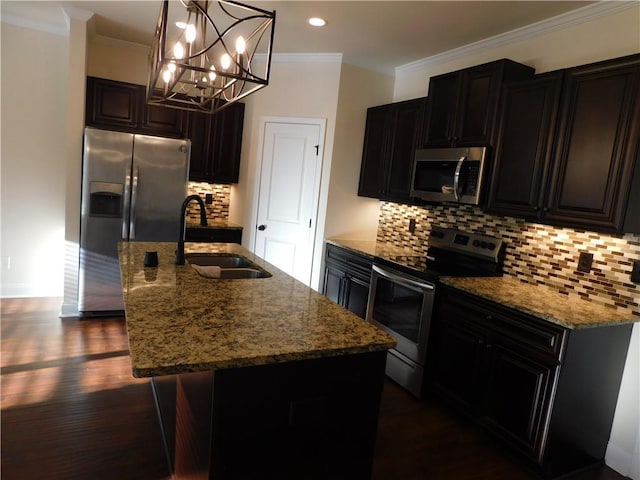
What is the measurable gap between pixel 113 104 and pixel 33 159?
3.25 feet

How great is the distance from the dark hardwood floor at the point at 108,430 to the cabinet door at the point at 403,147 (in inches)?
65.9

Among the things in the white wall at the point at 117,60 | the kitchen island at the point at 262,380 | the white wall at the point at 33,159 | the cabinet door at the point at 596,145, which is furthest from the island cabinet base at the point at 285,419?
the white wall at the point at 117,60

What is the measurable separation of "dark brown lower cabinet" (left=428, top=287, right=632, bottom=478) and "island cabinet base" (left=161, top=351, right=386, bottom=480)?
3.72 feet

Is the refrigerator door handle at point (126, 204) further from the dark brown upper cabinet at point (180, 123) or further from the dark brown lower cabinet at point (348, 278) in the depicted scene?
the dark brown lower cabinet at point (348, 278)

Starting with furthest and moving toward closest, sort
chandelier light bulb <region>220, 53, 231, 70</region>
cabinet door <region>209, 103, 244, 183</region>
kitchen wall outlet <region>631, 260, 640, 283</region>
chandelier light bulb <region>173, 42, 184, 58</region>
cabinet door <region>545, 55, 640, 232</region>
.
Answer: cabinet door <region>209, 103, 244, 183</region> → kitchen wall outlet <region>631, 260, 640, 283</region> → cabinet door <region>545, 55, 640, 232</region> → chandelier light bulb <region>220, 53, 231, 70</region> → chandelier light bulb <region>173, 42, 184, 58</region>

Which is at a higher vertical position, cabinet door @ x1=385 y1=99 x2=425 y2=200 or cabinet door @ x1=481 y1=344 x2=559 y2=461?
cabinet door @ x1=385 y1=99 x2=425 y2=200

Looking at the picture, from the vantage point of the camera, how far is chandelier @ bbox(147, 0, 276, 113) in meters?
1.69

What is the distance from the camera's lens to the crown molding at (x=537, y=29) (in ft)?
8.21

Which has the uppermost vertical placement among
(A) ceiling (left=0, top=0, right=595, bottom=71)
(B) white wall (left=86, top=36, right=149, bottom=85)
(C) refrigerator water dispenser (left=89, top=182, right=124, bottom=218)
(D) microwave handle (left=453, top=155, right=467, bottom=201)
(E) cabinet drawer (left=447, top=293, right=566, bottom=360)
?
(A) ceiling (left=0, top=0, right=595, bottom=71)

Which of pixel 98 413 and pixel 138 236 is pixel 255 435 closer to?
pixel 98 413

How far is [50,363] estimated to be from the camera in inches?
117

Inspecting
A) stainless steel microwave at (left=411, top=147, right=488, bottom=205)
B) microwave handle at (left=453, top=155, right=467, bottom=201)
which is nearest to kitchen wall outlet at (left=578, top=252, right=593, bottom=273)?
stainless steel microwave at (left=411, top=147, right=488, bottom=205)

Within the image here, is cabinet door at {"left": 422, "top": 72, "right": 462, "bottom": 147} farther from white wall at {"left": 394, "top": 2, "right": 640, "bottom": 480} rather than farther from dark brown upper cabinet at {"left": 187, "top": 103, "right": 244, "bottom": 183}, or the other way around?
dark brown upper cabinet at {"left": 187, "top": 103, "right": 244, "bottom": 183}

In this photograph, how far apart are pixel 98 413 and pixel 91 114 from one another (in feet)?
9.31
